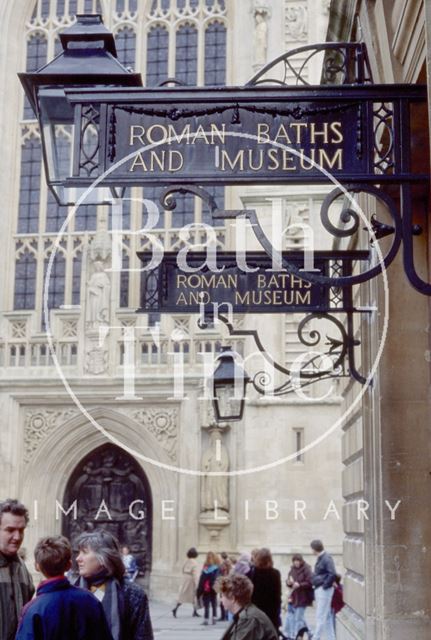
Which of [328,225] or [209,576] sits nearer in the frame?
[328,225]

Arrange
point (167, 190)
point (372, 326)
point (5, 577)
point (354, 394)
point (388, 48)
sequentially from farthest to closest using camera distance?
1. point (354, 394)
2. point (372, 326)
3. point (388, 48)
4. point (167, 190)
5. point (5, 577)

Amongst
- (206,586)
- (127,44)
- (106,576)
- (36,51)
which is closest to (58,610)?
(106,576)

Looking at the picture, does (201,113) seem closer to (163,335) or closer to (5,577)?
(5,577)

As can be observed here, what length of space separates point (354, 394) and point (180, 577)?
10670mm

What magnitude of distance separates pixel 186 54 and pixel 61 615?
1888 cm

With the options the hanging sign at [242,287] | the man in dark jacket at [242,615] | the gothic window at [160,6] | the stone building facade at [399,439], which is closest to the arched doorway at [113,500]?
the gothic window at [160,6]

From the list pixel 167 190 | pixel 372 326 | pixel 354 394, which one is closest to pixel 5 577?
pixel 167 190

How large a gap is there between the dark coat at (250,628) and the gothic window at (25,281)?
15.9 m

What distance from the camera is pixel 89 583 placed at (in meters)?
4.39

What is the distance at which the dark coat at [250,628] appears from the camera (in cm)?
508

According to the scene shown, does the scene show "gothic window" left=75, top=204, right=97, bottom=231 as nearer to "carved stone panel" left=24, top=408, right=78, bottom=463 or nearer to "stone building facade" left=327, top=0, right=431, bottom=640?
"carved stone panel" left=24, top=408, right=78, bottom=463

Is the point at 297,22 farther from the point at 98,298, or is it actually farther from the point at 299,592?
the point at 299,592

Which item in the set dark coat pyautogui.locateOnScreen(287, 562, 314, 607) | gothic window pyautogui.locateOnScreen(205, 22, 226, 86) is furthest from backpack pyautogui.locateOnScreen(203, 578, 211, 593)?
gothic window pyautogui.locateOnScreen(205, 22, 226, 86)

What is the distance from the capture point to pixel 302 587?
11859 millimetres
